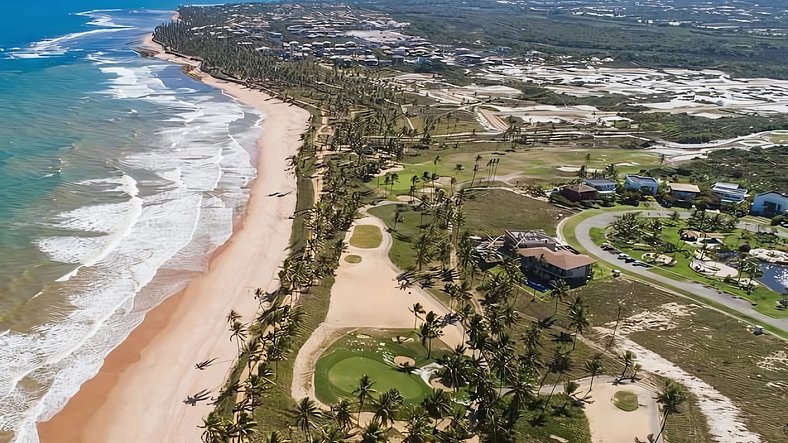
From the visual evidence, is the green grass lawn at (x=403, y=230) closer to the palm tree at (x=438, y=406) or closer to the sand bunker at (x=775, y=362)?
the palm tree at (x=438, y=406)

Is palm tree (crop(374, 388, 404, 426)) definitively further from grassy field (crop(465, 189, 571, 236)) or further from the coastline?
grassy field (crop(465, 189, 571, 236))

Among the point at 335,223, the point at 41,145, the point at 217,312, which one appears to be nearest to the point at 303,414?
the point at 217,312

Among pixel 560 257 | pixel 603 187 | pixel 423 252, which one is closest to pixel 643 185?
pixel 603 187

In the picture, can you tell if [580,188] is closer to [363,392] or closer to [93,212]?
[363,392]

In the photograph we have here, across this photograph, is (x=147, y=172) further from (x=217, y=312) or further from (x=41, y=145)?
(x=217, y=312)

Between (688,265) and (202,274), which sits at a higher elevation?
(688,265)

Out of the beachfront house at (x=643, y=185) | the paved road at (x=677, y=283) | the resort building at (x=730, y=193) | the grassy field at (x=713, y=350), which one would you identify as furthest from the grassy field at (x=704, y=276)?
the beachfront house at (x=643, y=185)

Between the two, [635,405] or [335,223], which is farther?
[335,223]

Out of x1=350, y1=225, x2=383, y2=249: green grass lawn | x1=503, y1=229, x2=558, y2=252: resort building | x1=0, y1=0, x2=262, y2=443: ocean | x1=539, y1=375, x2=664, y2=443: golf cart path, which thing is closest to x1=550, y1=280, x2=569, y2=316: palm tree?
x1=503, y1=229, x2=558, y2=252: resort building
